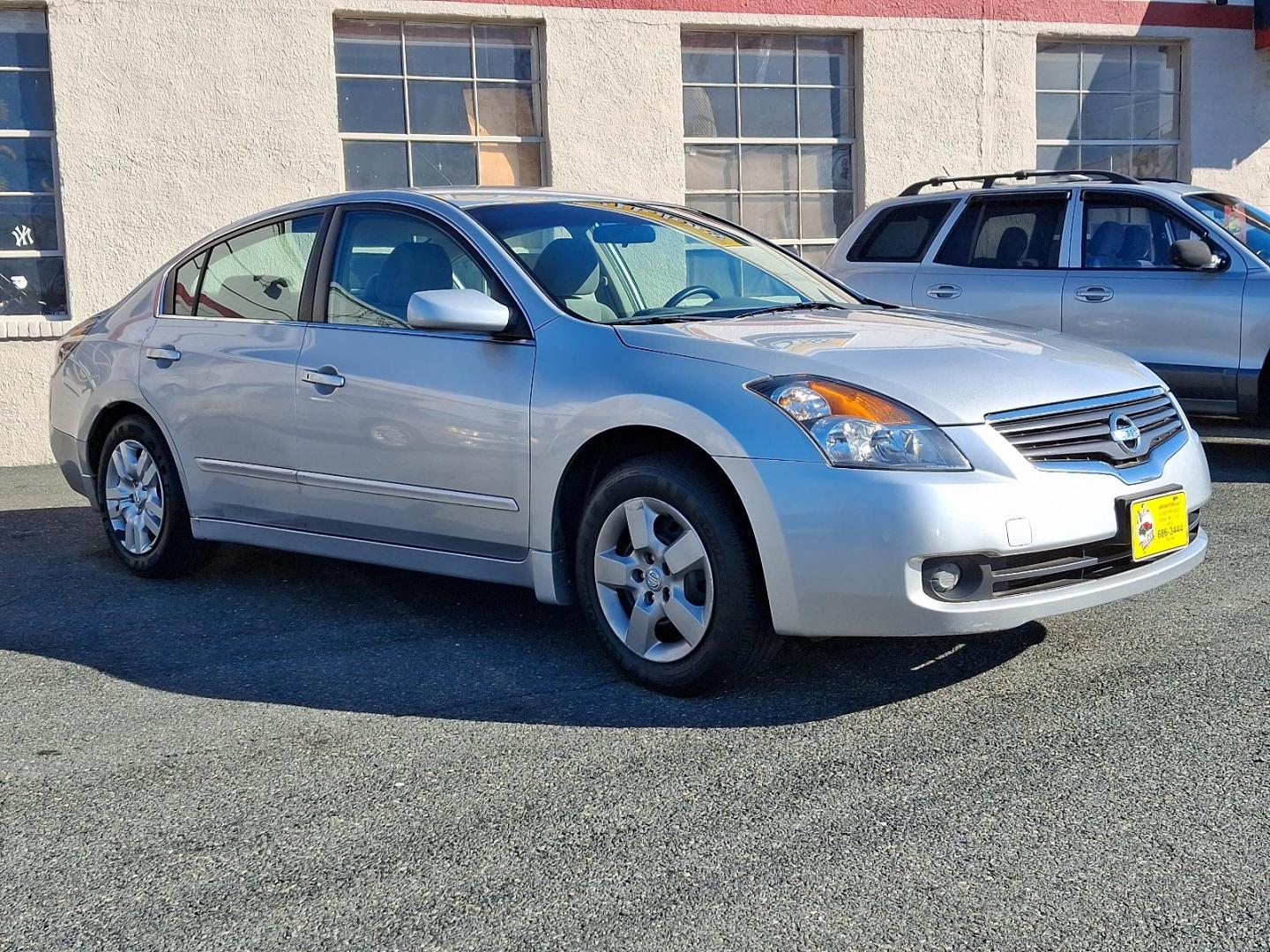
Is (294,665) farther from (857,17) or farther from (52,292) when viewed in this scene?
(857,17)

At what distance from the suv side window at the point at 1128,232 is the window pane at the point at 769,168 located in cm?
365

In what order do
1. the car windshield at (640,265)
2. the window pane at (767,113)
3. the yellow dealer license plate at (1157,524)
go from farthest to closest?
the window pane at (767,113) < the car windshield at (640,265) < the yellow dealer license plate at (1157,524)

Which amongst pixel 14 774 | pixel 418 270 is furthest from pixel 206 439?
pixel 14 774

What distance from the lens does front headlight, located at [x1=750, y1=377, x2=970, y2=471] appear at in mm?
4020

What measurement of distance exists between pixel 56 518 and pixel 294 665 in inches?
149

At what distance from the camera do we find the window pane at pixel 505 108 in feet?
37.1

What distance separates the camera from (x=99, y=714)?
4.43 meters

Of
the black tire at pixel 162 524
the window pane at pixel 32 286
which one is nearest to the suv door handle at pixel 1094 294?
the black tire at pixel 162 524

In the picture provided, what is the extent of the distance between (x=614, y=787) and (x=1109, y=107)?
1093 centimetres

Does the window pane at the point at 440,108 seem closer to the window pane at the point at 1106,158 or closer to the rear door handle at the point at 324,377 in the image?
the window pane at the point at 1106,158

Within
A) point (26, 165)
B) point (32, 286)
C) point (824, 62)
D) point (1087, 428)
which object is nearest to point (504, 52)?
point (824, 62)

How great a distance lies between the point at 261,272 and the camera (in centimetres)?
588

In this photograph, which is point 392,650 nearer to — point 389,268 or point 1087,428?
point 389,268

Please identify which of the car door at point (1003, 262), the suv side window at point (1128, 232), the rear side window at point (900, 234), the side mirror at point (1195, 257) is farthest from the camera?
the rear side window at point (900, 234)
